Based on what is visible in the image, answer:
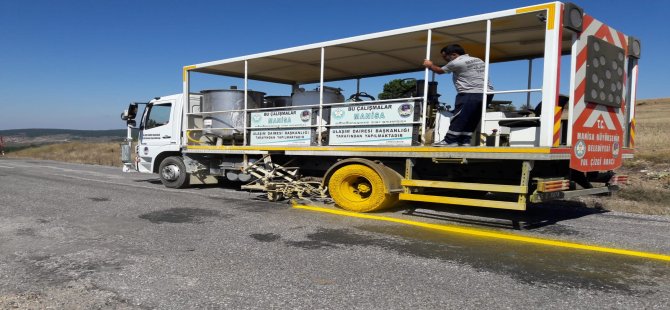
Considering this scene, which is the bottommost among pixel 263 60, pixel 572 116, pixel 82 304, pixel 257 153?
pixel 82 304

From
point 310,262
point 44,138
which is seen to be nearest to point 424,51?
point 310,262

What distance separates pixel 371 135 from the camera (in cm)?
675

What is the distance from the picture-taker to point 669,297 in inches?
127

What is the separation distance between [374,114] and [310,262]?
3.21m

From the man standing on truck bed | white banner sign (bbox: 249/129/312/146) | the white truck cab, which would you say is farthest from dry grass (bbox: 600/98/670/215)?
the white truck cab

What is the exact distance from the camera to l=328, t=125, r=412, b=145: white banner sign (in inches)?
252

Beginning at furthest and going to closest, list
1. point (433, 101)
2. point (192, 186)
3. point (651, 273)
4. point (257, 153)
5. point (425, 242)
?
point (192, 186) < point (257, 153) < point (433, 101) < point (425, 242) < point (651, 273)

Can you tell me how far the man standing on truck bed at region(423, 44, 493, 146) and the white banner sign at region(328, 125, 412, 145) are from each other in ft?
2.07

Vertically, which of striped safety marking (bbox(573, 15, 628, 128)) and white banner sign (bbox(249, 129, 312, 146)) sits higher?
striped safety marking (bbox(573, 15, 628, 128))

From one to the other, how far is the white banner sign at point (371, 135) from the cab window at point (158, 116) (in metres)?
4.79

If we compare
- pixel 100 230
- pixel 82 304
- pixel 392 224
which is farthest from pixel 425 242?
pixel 100 230

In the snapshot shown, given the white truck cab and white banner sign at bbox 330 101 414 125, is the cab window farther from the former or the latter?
white banner sign at bbox 330 101 414 125

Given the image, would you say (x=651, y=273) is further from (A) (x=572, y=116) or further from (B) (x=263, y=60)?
(B) (x=263, y=60)

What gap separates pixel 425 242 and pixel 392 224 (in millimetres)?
1027
